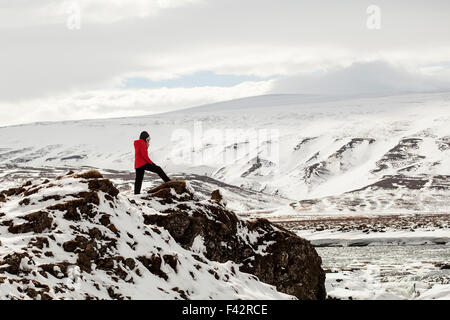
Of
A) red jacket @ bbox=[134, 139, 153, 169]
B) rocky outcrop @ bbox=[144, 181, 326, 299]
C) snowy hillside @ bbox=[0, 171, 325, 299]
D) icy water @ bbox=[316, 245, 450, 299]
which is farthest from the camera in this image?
icy water @ bbox=[316, 245, 450, 299]

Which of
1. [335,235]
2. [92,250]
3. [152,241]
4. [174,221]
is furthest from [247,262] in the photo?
[335,235]

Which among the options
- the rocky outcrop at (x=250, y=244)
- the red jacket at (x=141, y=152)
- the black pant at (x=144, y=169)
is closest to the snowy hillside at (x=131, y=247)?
the rocky outcrop at (x=250, y=244)

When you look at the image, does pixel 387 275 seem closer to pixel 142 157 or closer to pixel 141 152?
pixel 142 157

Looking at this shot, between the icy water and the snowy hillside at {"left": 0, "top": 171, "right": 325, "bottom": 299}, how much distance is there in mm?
10400

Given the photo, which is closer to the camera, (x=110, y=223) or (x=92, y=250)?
(x=92, y=250)

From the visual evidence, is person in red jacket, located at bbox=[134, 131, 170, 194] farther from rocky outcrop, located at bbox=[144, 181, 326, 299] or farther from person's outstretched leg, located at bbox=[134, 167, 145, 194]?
rocky outcrop, located at bbox=[144, 181, 326, 299]

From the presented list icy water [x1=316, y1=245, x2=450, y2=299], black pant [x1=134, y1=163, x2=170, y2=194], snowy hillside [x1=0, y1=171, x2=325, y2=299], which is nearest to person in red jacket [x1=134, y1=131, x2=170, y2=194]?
black pant [x1=134, y1=163, x2=170, y2=194]

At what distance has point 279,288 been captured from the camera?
24.1 m

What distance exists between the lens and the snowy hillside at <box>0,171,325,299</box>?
1545 cm

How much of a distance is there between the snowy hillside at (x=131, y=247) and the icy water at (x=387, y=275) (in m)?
10.4

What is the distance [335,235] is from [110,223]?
72.6m

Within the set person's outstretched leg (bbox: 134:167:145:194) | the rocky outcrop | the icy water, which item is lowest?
the icy water

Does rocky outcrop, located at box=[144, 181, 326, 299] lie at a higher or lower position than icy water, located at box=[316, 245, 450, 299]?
higher
